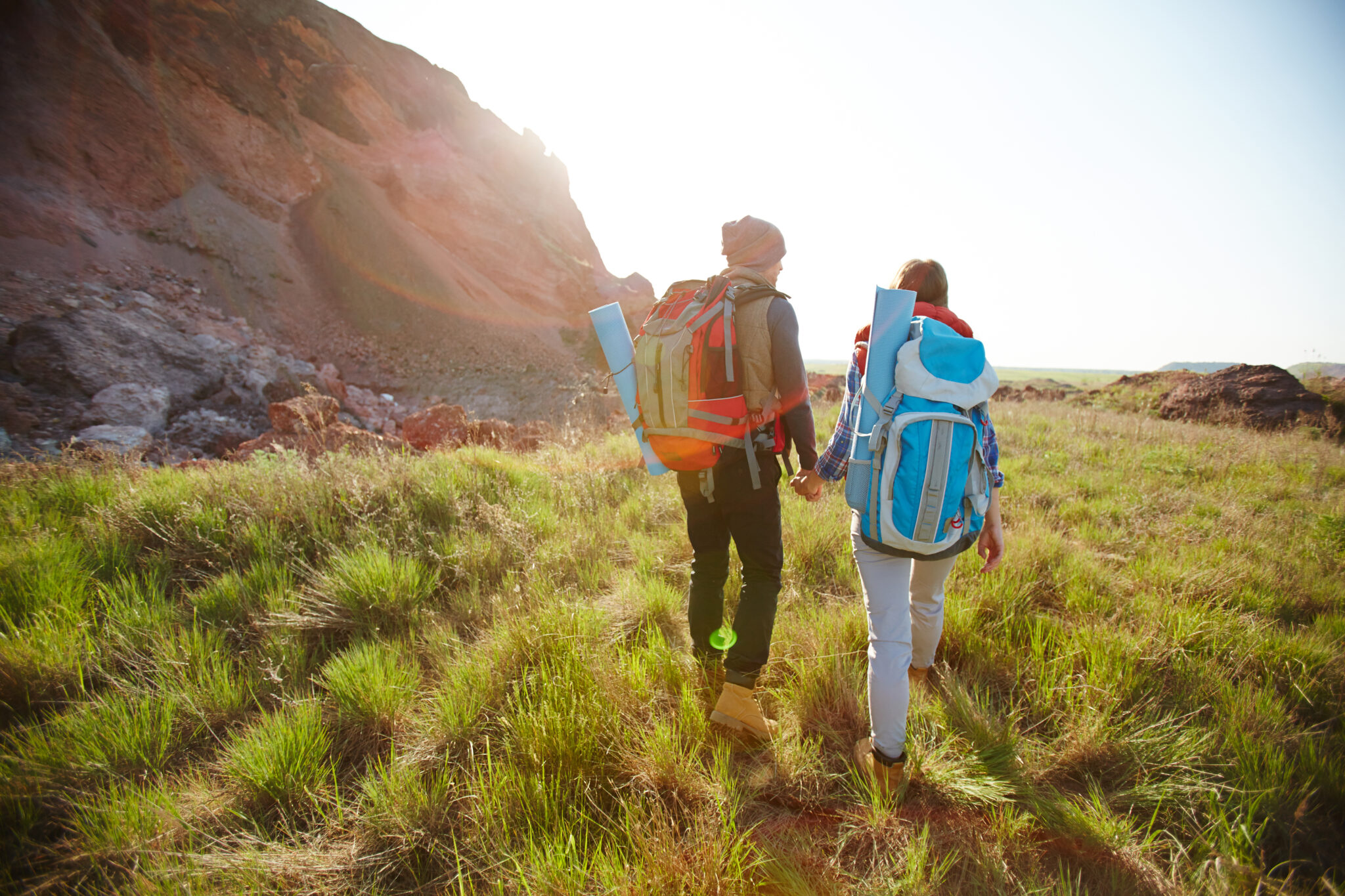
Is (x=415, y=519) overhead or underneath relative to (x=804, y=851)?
overhead

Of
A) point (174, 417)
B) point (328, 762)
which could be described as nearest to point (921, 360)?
point (328, 762)

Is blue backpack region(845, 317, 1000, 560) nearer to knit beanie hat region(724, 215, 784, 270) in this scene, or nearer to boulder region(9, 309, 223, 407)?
knit beanie hat region(724, 215, 784, 270)

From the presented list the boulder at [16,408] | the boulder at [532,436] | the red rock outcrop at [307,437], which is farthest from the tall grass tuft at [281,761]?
the boulder at [16,408]

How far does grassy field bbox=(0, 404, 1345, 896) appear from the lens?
148 cm

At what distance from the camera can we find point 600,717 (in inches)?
73.7

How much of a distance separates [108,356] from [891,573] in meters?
12.8

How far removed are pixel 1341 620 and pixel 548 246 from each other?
80.6ft

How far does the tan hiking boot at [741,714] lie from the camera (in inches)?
77.0

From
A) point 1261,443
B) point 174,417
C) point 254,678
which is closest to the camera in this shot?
point 254,678

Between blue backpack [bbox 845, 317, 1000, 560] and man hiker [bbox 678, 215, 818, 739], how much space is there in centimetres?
44

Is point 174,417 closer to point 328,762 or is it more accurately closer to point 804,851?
point 328,762

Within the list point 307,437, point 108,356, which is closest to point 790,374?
point 307,437

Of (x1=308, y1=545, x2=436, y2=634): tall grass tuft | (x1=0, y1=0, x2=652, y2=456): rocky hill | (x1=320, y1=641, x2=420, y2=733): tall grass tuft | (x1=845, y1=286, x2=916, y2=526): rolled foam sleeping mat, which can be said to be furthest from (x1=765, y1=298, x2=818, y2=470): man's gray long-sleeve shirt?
(x1=0, y1=0, x2=652, y2=456): rocky hill

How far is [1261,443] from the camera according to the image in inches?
261
